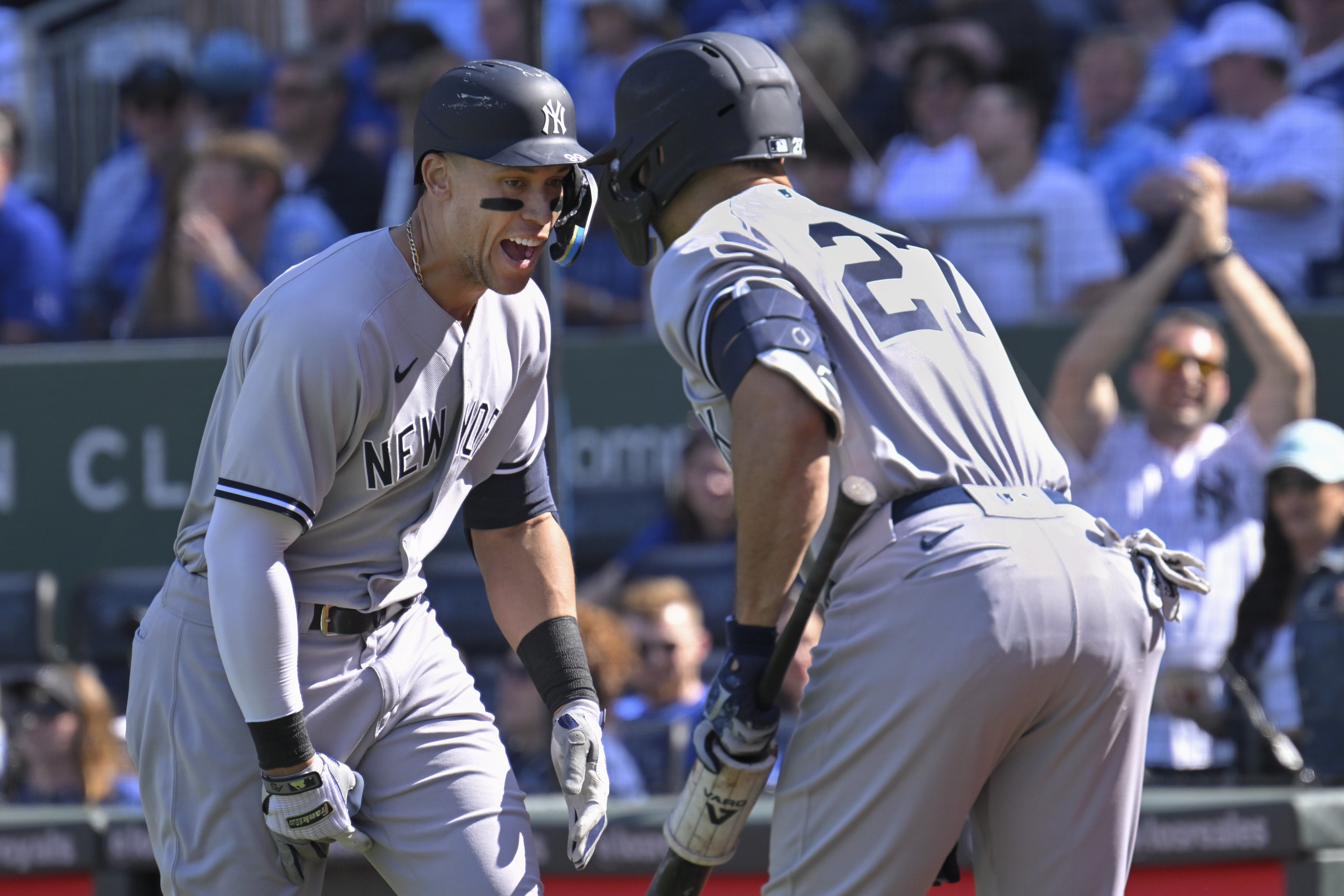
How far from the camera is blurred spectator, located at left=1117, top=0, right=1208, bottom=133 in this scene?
647 centimetres

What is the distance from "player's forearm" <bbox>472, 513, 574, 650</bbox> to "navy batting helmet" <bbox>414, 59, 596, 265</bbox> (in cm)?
67

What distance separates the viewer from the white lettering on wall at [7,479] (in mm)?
6551

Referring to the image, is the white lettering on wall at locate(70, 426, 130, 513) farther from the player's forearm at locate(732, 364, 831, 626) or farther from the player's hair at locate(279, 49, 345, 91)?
the player's forearm at locate(732, 364, 831, 626)

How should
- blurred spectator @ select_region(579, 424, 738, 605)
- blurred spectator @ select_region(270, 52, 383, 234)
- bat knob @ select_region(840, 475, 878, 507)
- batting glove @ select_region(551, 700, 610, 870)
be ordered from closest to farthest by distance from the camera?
bat knob @ select_region(840, 475, 878, 507)
batting glove @ select_region(551, 700, 610, 870)
blurred spectator @ select_region(579, 424, 738, 605)
blurred spectator @ select_region(270, 52, 383, 234)

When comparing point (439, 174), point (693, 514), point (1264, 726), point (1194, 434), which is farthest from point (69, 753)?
point (1194, 434)

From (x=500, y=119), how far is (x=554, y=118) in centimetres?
10

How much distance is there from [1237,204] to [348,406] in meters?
4.49

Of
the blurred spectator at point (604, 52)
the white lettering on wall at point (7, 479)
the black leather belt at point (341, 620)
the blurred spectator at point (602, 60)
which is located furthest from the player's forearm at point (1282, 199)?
the white lettering on wall at point (7, 479)

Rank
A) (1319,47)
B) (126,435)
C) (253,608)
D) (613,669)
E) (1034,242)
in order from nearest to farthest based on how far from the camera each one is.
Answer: (253,608)
(613,669)
(1034,242)
(1319,47)
(126,435)

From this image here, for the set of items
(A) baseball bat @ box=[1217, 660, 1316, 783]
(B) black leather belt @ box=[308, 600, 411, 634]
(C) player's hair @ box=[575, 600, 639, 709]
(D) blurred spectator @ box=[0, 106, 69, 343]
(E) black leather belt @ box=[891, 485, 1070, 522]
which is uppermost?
(E) black leather belt @ box=[891, 485, 1070, 522]

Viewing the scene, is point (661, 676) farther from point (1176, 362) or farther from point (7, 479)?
point (7, 479)

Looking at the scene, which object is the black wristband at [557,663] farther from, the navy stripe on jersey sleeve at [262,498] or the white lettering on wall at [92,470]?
the white lettering on wall at [92,470]

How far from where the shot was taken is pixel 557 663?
9.32ft

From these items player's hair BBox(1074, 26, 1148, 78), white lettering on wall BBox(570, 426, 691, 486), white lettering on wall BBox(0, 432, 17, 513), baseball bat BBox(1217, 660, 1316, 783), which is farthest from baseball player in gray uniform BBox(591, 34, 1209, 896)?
white lettering on wall BBox(0, 432, 17, 513)
